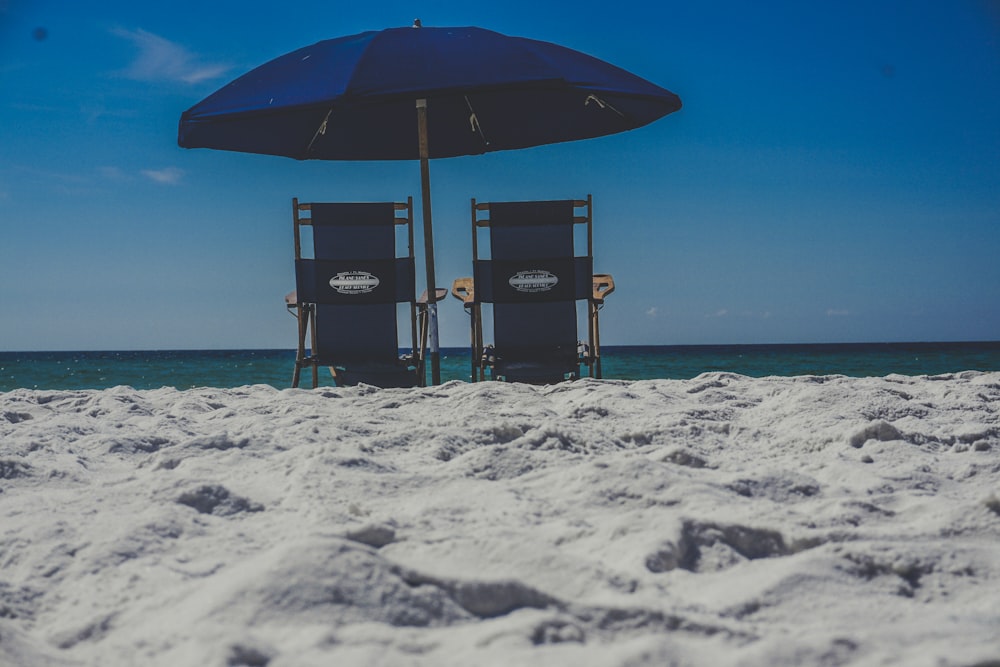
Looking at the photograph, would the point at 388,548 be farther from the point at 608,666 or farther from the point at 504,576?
the point at 608,666

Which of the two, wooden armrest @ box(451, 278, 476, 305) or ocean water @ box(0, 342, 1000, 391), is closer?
wooden armrest @ box(451, 278, 476, 305)

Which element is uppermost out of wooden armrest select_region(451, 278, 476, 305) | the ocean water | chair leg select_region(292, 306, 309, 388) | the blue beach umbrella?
the blue beach umbrella

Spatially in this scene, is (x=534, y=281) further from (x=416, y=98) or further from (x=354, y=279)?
(x=416, y=98)

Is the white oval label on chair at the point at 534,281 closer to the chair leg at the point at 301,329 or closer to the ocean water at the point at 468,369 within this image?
the chair leg at the point at 301,329

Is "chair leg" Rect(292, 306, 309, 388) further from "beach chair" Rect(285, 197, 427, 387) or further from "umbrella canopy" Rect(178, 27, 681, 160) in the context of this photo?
"umbrella canopy" Rect(178, 27, 681, 160)

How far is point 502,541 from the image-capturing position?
4.29 ft

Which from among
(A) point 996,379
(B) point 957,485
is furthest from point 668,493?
(A) point 996,379

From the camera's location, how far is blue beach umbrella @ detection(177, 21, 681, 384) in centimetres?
323

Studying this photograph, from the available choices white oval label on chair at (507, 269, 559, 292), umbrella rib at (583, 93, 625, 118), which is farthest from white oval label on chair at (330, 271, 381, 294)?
umbrella rib at (583, 93, 625, 118)

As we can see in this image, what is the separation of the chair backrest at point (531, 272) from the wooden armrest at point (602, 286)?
0.11m

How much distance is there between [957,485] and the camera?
183 centimetres

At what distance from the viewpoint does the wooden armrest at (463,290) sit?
4.56 metres

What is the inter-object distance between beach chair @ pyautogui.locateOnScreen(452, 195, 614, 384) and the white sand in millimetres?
1868

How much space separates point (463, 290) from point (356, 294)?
613mm
